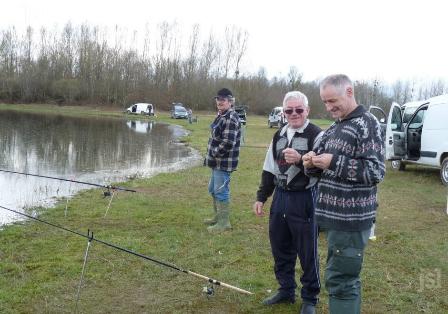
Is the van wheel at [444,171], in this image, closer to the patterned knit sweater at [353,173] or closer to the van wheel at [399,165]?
the van wheel at [399,165]

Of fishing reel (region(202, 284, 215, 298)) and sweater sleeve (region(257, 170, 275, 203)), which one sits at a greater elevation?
sweater sleeve (region(257, 170, 275, 203))

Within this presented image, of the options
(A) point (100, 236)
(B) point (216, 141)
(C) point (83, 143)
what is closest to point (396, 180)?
(B) point (216, 141)

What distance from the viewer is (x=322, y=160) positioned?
2.99m

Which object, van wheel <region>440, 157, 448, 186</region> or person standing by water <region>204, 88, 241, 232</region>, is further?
van wheel <region>440, 157, 448, 186</region>

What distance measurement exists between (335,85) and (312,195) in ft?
4.06

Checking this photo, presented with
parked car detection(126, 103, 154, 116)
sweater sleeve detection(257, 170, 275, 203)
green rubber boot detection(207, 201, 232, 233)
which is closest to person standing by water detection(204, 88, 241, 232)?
green rubber boot detection(207, 201, 232, 233)

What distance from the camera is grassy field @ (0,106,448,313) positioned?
4.38 meters

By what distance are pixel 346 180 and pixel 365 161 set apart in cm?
17

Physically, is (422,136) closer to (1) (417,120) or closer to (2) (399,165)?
(1) (417,120)

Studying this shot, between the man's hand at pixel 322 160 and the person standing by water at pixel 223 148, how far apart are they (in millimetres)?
3324

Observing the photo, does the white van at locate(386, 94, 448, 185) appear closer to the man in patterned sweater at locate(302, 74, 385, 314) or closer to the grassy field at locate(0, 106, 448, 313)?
the grassy field at locate(0, 106, 448, 313)

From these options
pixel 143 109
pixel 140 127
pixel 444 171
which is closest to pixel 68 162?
pixel 444 171

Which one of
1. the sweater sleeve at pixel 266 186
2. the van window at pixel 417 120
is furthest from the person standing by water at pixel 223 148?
the van window at pixel 417 120

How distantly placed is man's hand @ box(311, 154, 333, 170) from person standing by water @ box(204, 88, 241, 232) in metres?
3.32
